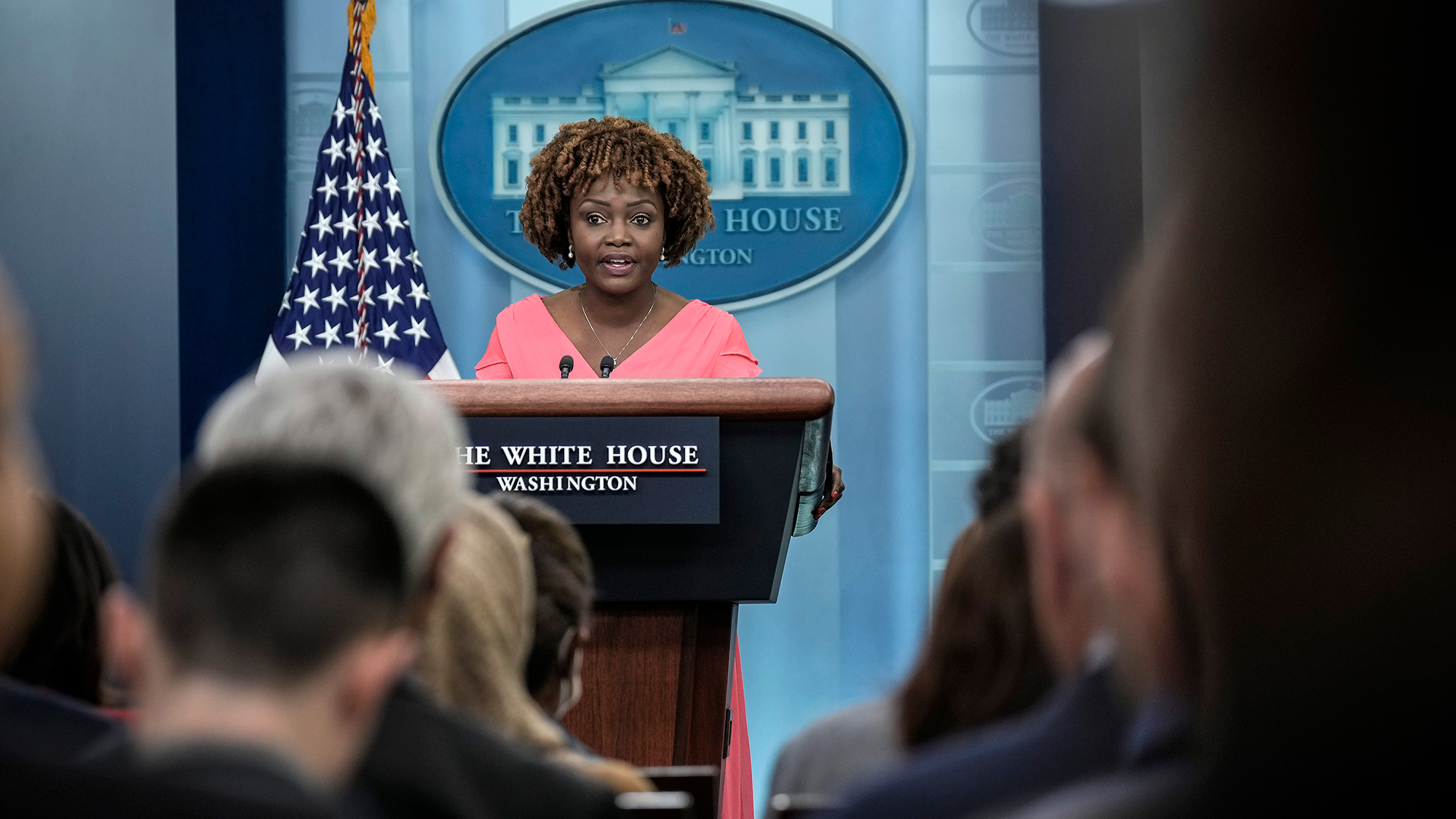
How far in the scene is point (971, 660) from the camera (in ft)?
1.93

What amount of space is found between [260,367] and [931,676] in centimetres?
289

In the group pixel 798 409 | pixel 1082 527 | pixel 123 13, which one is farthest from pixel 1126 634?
pixel 798 409

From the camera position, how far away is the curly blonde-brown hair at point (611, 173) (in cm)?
254

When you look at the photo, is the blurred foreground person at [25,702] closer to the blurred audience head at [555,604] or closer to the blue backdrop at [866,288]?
the blurred audience head at [555,604]

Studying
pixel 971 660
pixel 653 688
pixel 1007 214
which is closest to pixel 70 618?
pixel 971 660

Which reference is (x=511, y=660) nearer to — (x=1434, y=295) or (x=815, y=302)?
(x=1434, y=295)

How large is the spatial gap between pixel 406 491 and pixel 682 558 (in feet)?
3.34

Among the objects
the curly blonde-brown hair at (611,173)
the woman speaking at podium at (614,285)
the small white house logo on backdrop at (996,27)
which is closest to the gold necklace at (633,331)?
the woman speaking at podium at (614,285)

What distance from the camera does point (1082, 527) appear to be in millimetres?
541

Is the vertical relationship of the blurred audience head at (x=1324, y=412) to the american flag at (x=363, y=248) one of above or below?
below

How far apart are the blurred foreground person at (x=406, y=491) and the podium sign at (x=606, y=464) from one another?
33.8 inches

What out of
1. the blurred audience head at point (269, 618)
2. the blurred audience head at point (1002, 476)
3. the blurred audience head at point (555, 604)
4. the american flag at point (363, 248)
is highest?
the american flag at point (363, 248)

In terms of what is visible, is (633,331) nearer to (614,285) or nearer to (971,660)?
(614,285)

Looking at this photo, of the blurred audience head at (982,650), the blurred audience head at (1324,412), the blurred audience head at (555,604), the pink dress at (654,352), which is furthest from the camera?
the pink dress at (654,352)
